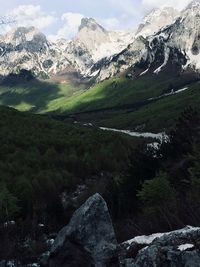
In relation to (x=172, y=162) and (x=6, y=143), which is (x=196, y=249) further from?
(x=6, y=143)

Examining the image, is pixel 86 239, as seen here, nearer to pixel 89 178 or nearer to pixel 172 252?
pixel 172 252

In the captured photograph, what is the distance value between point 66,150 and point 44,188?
1962 centimetres

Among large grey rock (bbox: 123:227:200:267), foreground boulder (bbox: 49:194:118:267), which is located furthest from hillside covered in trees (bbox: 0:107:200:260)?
large grey rock (bbox: 123:227:200:267)

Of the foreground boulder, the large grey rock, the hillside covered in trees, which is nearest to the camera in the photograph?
the large grey rock

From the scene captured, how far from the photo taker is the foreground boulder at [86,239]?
21172mm

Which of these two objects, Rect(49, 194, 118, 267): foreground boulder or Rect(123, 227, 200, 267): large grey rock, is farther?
Rect(49, 194, 118, 267): foreground boulder

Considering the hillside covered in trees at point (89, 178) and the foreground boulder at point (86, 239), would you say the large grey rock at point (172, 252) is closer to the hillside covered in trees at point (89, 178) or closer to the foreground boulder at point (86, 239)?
the foreground boulder at point (86, 239)

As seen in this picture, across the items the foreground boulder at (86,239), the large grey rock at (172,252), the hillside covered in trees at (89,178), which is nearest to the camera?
the large grey rock at (172,252)

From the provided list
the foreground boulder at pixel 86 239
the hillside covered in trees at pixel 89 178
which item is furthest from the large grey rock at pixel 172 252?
the hillside covered in trees at pixel 89 178

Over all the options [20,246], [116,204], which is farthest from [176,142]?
[20,246]

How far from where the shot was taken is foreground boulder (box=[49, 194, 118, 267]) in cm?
2117

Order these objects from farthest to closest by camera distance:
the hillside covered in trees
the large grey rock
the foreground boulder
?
the hillside covered in trees
the foreground boulder
the large grey rock

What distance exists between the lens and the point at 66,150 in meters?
82.2

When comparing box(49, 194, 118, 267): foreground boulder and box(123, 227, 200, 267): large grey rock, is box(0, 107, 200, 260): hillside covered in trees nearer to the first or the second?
box(49, 194, 118, 267): foreground boulder
